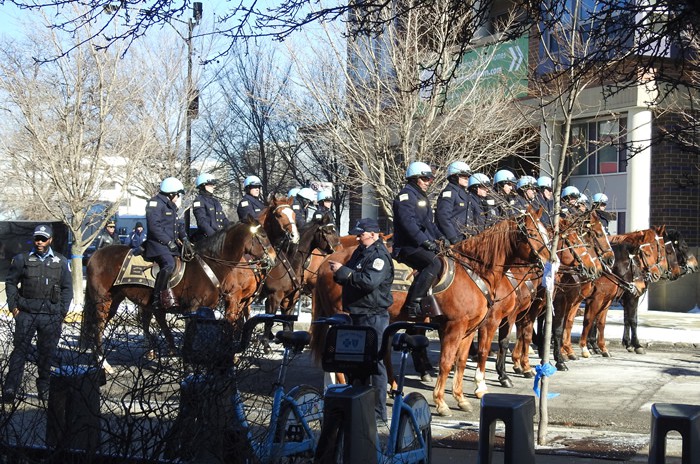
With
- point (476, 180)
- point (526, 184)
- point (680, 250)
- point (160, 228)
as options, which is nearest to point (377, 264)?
point (476, 180)

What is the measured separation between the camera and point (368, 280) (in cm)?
1036

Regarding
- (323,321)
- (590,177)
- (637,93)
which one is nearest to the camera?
(323,321)

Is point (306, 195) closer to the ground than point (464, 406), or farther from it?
farther from it

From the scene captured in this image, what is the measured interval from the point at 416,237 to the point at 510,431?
6.22m

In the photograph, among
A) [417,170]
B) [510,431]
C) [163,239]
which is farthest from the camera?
[163,239]

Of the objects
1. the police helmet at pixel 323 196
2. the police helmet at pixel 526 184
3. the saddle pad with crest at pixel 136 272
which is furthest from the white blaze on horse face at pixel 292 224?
the police helmet at pixel 323 196

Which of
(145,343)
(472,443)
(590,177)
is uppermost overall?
(590,177)

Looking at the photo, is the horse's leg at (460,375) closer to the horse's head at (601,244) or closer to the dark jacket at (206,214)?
the horse's head at (601,244)

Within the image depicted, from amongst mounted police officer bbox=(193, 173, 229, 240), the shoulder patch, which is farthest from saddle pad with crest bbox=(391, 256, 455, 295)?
mounted police officer bbox=(193, 173, 229, 240)

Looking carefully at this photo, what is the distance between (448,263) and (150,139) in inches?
666

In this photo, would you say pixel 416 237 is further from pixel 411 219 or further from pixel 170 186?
pixel 170 186

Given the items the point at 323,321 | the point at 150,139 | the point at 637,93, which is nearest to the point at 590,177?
the point at 637,93

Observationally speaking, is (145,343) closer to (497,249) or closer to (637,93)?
(497,249)

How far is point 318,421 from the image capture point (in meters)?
7.12
